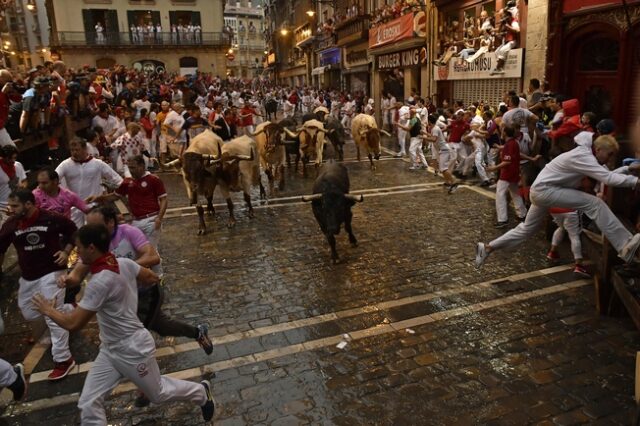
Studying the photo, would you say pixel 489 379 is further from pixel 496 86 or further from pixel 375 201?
pixel 496 86

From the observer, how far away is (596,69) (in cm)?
1334

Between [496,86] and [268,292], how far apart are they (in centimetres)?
1369

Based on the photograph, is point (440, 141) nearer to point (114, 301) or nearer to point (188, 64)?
point (114, 301)

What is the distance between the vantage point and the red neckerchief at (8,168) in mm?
7531

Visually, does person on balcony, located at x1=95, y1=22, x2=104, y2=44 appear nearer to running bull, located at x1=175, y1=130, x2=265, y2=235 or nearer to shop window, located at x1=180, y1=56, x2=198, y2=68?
shop window, located at x1=180, y1=56, x2=198, y2=68

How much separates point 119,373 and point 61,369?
184 centimetres

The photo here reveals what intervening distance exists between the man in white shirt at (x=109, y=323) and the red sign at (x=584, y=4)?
12.9 metres

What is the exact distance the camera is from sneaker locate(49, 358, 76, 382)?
5.13 metres

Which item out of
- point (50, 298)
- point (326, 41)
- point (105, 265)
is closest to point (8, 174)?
point (50, 298)

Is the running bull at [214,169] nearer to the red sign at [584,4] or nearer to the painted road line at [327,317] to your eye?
the painted road line at [327,317]

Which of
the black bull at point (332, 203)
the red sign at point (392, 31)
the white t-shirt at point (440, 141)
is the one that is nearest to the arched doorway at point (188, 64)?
the red sign at point (392, 31)

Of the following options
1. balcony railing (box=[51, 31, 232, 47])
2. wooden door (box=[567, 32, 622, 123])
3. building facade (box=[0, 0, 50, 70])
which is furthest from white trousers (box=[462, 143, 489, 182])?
building facade (box=[0, 0, 50, 70])

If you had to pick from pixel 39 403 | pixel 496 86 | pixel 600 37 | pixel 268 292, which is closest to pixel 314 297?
pixel 268 292

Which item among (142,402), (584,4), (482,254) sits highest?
(584,4)
